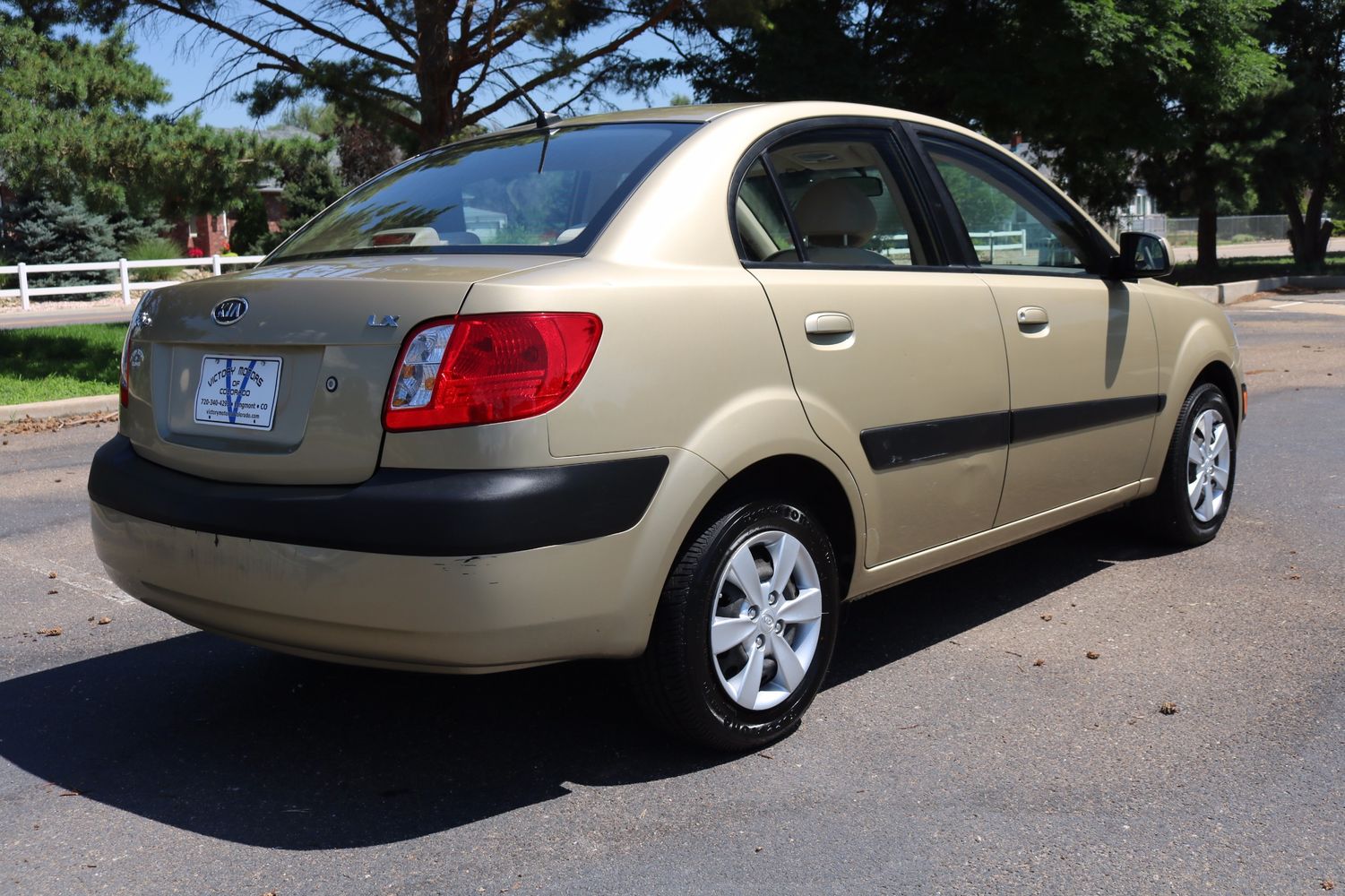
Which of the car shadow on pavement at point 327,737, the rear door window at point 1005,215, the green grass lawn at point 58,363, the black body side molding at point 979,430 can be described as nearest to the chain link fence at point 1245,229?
the green grass lawn at point 58,363

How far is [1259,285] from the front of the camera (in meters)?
23.4

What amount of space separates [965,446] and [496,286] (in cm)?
171

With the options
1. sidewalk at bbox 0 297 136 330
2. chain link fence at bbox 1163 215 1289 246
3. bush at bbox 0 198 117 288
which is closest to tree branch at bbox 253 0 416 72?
sidewalk at bbox 0 297 136 330

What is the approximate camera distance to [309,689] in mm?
4191

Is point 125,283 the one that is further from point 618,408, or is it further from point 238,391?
point 618,408

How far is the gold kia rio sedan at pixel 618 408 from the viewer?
3053 mm

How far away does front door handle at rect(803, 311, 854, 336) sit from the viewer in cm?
365

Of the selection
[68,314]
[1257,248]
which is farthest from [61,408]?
[1257,248]

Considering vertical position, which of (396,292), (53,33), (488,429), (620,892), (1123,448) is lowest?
(620,892)

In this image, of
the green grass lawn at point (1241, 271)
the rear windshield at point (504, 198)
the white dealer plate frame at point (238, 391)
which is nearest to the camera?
the white dealer plate frame at point (238, 391)

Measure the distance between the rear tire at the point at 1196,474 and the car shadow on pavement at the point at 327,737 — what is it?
1.08m

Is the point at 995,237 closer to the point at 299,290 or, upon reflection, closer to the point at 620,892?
the point at 299,290

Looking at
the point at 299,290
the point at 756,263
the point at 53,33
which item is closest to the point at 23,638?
the point at 299,290

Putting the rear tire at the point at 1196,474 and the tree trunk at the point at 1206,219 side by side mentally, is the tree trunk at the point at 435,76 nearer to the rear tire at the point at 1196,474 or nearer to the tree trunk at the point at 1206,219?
the rear tire at the point at 1196,474
